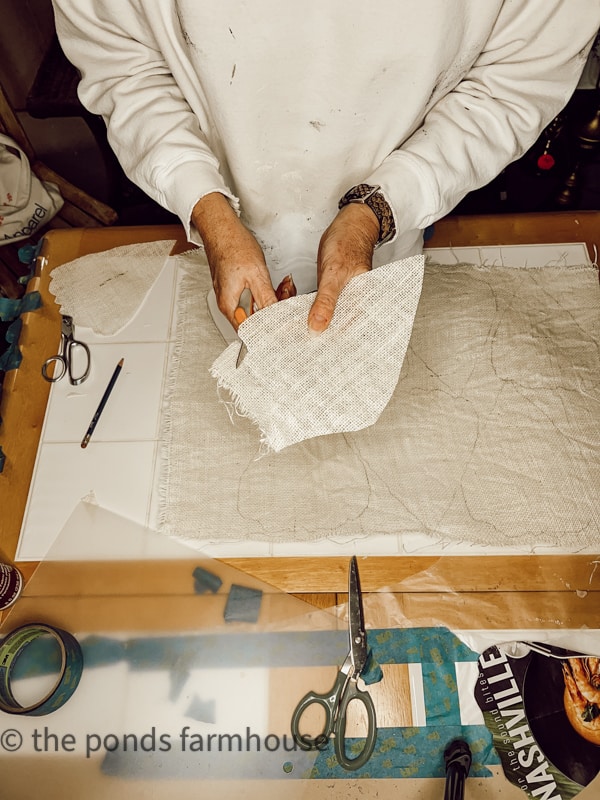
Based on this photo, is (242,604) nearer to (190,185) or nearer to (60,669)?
(60,669)

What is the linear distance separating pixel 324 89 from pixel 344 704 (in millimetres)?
790

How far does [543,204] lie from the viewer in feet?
5.57

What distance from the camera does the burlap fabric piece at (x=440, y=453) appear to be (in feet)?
2.65

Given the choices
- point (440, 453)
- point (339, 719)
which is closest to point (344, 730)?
point (339, 719)

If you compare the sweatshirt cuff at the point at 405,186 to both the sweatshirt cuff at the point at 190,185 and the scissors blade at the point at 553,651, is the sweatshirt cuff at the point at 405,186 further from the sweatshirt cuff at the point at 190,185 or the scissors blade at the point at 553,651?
the scissors blade at the point at 553,651

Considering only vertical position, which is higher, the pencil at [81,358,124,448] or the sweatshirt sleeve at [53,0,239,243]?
the sweatshirt sleeve at [53,0,239,243]

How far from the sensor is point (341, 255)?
70cm

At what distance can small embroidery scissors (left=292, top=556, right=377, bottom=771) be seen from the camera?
0.69 metres

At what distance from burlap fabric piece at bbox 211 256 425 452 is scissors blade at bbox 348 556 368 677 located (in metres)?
0.21

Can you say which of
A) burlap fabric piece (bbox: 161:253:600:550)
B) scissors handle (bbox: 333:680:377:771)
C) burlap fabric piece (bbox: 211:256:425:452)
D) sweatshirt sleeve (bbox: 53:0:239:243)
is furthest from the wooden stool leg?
sweatshirt sleeve (bbox: 53:0:239:243)

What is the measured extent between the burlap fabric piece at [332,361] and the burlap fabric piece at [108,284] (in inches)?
15.5

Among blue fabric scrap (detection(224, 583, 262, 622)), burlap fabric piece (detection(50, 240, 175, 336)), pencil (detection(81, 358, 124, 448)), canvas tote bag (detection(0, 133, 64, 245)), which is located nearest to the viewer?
blue fabric scrap (detection(224, 583, 262, 622))

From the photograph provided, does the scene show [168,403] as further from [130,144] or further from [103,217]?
[103,217]

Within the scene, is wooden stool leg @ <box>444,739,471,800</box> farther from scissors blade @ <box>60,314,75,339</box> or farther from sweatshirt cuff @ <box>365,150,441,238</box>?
scissors blade @ <box>60,314,75,339</box>
